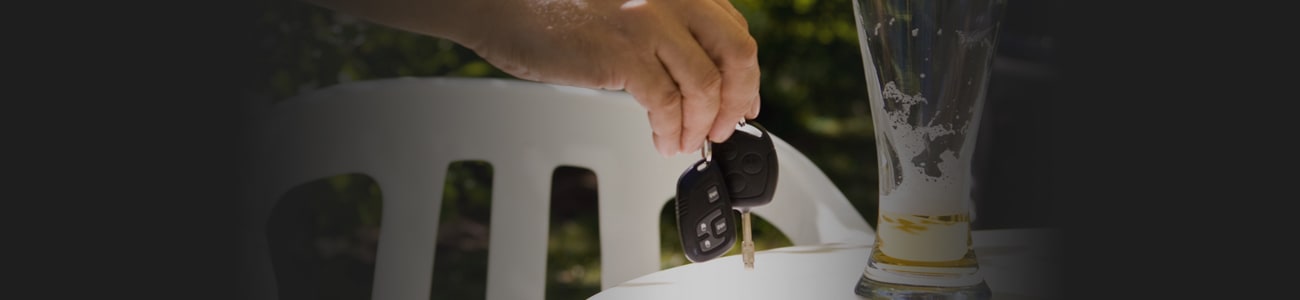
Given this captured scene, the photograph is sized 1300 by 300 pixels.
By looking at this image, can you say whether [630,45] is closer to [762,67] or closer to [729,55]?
[729,55]

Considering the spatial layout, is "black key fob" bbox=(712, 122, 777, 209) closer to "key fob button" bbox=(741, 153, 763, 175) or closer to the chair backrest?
"key fob button" bbox=(741, 153, 763, 175)

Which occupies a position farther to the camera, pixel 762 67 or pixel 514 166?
pixel 762 67

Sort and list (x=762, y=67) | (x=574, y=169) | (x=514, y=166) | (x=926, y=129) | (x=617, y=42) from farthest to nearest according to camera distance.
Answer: (x=574, y=169) < (x=762, y=67) < (x=514, y=166) < (x=617, y=42) < (x=926, y=129)

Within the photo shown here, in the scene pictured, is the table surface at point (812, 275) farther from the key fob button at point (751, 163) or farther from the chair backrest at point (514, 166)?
the chair backrest at point (514, 166)

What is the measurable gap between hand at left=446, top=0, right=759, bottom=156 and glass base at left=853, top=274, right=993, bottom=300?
0.54 feet

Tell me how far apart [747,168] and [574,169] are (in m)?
1.74

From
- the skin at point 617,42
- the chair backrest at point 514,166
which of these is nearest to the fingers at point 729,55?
the skin at point 617,42

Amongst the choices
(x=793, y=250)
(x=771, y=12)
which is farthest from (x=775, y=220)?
(x=771, y=12)

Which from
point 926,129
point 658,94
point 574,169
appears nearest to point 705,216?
point 658,94

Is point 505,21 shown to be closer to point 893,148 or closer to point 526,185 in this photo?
point 893,148

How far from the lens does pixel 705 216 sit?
0.90m

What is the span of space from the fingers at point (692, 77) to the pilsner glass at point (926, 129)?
142 millimetres

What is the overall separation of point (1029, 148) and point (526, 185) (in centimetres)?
89

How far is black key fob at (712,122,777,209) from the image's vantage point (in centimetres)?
91
